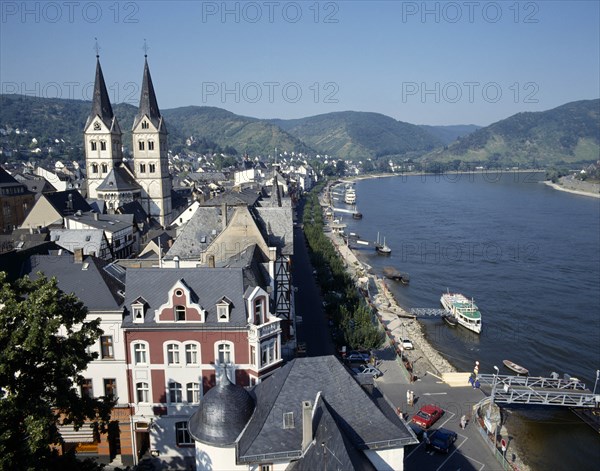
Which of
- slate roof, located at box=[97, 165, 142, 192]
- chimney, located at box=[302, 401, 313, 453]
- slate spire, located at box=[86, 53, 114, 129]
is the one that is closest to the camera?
chimney, located at box=[302, 401, 313, 453]

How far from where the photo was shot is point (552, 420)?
39.9 m

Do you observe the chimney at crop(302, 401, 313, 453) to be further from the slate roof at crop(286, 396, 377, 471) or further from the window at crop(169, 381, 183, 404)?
the window at crop(169, 381, 183, 404)

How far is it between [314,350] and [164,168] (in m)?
61.3

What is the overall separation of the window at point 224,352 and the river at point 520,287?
861 inches

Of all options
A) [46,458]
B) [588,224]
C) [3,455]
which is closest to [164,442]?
[46,458]

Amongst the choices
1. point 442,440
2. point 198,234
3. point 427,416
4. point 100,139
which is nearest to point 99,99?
point 100,139

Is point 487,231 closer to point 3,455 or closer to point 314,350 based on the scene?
point 314,350

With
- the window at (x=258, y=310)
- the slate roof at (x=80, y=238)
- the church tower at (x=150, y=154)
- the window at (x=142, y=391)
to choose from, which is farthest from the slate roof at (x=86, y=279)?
the church tower at (x=150, y=154)

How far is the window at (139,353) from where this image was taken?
28359mm

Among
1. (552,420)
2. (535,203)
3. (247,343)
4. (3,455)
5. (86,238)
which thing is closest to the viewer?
(3,455)

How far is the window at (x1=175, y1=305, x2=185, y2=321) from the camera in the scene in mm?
28000

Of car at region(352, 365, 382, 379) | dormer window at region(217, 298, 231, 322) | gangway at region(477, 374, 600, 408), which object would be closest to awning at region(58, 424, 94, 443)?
dormer window at region(217, 298, 231, 322)

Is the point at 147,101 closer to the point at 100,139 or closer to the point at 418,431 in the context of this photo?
the point at 100,139

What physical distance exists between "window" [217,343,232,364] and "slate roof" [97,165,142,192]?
67.0 metres
